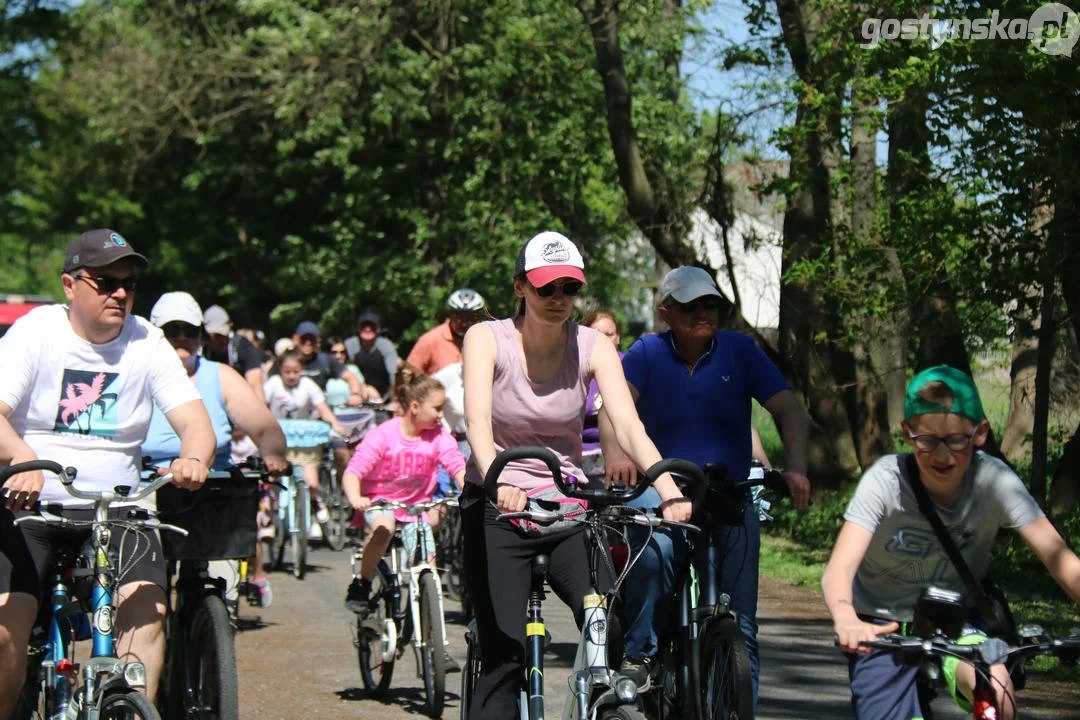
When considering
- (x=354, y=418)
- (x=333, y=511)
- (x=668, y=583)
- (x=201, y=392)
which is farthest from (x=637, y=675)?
(x=333, y=511)

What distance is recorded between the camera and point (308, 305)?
104ft

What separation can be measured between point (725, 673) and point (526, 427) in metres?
1.08

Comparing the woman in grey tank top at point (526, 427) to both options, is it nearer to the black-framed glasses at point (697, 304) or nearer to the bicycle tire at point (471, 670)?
the bicycle tire at point (471, 670)

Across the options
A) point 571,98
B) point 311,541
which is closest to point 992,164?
point 311,541

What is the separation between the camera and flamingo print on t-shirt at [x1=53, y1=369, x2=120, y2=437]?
5.38 meters

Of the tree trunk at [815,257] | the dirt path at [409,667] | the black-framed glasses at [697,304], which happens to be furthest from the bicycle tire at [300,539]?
the black-framed glasses at [697,304]

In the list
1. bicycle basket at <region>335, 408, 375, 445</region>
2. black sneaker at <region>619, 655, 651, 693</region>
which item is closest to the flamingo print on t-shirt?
black sneaker at <region>619, 655, 651, 693</region>

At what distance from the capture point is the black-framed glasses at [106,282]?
5336mm

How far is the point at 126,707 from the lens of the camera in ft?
16.2

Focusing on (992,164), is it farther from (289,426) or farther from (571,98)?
(571,98)

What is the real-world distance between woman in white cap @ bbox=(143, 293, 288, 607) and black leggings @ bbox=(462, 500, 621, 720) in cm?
176

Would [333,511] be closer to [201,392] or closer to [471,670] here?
[201,392]

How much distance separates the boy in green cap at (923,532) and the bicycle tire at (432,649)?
3539 mm

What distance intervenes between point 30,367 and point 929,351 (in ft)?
29.2
